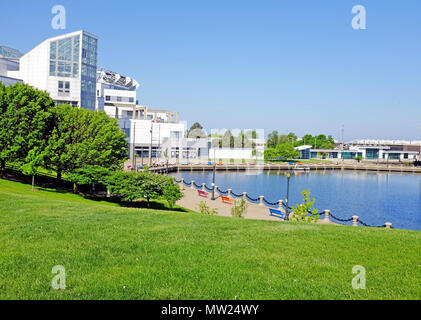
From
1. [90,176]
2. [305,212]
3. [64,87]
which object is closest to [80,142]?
[90,176]

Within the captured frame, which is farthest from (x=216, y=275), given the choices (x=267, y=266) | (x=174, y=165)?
(x=174, y=165)

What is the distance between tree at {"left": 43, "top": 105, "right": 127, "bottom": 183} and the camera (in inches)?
1392

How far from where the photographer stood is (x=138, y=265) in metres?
8.72

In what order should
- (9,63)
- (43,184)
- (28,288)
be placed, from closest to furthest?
1. (28,288)
2. (43,184)
3. (9,63)

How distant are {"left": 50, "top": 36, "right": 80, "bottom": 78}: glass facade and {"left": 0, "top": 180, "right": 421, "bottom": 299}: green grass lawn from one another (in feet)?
232

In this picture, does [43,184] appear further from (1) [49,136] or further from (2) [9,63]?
(2) [9,63]

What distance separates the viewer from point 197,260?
30.1 feet

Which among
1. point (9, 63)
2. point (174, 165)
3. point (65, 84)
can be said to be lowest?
point (174, 165)

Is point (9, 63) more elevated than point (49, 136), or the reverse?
point (9, 63)

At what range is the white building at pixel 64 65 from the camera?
7631 centimetres
